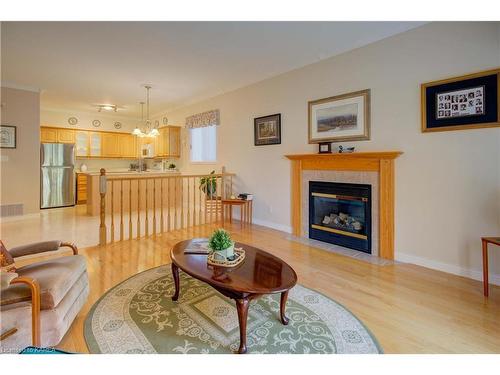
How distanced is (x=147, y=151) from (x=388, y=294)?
7326mm

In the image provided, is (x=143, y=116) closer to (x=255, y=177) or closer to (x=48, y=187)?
(x=48, y=187)

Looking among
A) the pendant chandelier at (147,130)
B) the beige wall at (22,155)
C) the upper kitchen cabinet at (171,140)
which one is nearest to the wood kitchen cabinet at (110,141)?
the upper kitchen cabinet at (171,140)

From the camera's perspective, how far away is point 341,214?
3.61m

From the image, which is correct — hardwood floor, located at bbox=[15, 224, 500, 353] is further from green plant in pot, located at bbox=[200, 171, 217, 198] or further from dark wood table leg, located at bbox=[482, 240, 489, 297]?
green plant in pot, located at bbox=[200, 171, 217, 198]

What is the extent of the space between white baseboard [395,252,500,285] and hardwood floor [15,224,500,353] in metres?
0.09

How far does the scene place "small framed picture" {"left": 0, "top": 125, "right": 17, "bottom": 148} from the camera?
4.85 meters

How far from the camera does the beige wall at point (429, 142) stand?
2.42 m

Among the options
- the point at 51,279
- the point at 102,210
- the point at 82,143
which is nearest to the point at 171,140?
the point at 82,143

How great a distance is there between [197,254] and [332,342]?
1.12 metres

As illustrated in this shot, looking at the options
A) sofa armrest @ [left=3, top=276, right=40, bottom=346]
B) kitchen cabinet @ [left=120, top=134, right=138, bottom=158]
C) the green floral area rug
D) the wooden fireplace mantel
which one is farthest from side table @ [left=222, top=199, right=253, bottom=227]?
kitchen cabinet @ [left=120, top=134, right=138, bottom=158]

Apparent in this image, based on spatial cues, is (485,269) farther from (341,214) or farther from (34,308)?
(34,308)

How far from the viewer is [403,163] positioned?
115 inches

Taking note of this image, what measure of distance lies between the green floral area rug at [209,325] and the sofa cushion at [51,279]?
0.33 m

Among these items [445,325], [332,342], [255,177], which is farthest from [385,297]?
[255,177]
